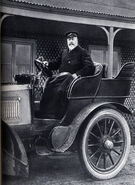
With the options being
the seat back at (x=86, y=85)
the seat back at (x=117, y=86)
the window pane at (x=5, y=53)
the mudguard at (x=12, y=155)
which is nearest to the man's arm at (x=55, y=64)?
the seat back at (x=86, y=85)

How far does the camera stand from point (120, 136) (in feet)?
10.1

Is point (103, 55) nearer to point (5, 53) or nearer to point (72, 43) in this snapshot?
point (72, 43)

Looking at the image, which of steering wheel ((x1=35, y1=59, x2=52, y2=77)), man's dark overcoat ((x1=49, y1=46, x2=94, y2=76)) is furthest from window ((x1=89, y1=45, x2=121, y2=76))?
steering wheel ((x1=35, y1=59, x2=52, y2=77))

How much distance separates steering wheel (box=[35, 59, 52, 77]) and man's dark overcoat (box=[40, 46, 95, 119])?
0.15ft

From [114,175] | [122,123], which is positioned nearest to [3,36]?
[122,123]

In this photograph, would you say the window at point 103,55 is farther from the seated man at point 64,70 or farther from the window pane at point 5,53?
the window pane at point 5,53

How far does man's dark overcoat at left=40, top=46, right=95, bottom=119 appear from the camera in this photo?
2959 mm

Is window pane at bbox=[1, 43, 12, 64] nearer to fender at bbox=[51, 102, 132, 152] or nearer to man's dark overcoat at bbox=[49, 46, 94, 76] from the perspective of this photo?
man's dark overcoat at bbox=[49, 46, 94, 76]

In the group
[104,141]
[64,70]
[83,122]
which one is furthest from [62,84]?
[104,141]

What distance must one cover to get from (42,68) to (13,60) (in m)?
0.39

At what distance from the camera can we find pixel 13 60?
2.70 meters

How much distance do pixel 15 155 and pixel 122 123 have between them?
1.09 metres

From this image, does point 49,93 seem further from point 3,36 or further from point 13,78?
point 3,36

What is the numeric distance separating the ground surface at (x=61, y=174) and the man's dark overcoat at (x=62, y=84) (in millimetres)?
478
